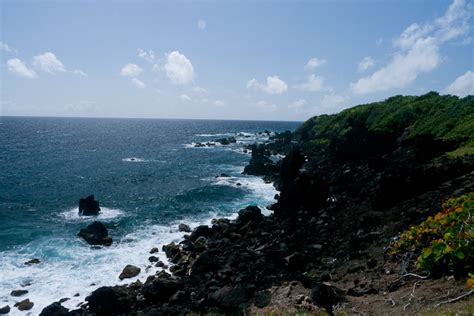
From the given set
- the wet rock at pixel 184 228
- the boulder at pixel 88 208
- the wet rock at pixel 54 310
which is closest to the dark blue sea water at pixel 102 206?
the wet rock at pixel 184 228

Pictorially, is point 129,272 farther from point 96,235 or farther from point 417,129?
point 417,129

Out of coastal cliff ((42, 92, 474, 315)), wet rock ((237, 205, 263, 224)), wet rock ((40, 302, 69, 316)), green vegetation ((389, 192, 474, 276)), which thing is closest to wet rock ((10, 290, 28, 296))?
wet rock ((40, 302, 69, 316))

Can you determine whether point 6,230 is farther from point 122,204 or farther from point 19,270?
point 122,204

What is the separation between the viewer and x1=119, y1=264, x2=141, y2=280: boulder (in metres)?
23.5

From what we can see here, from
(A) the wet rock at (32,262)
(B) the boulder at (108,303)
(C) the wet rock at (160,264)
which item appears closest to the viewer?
(B) the boulder at (108,303)

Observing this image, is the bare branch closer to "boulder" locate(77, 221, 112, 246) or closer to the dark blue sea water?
the dark blue sea water

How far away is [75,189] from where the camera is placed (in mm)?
48469

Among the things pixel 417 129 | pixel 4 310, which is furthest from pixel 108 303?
pixel 417 129

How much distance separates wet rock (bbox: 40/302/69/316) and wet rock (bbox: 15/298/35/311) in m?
1.68

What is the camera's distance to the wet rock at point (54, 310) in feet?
61.8

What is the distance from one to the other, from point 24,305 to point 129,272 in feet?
21.4

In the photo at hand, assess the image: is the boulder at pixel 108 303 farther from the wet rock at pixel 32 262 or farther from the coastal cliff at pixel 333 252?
the wet rock at pixel 32 262

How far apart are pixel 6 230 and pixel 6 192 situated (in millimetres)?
16730

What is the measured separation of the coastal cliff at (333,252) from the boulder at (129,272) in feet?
5.09
